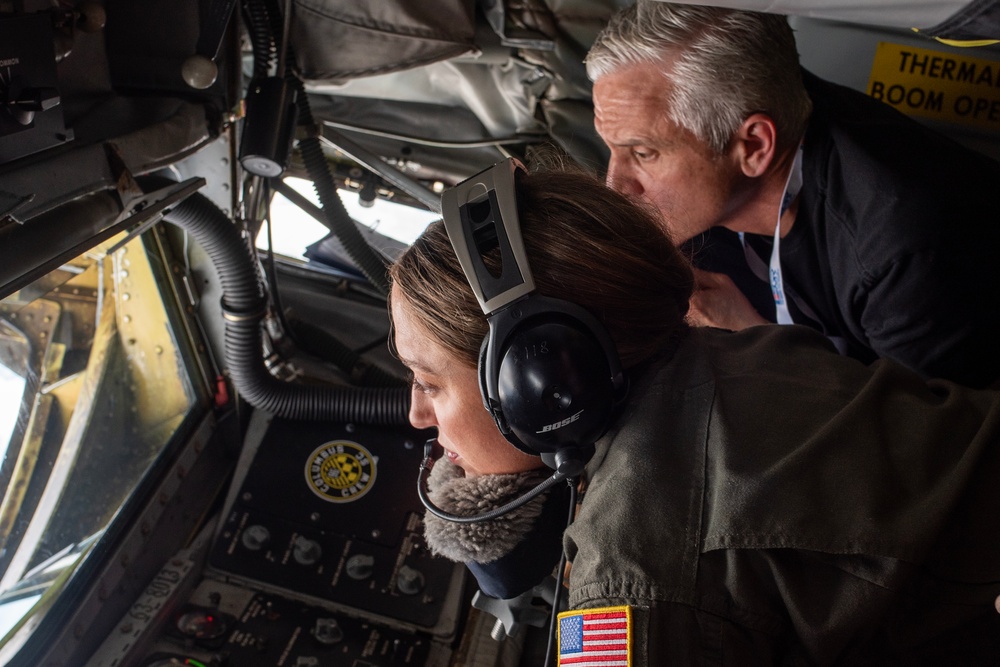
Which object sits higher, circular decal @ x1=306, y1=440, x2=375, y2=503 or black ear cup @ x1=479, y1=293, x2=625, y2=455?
black ear cup @ x1=479, y1=293, x2=625, y2=455

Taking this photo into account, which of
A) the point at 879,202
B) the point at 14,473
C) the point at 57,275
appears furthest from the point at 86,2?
the point at 879,202

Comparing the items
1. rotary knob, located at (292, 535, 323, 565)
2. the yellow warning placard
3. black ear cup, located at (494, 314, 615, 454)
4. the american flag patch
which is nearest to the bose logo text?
black ear cup, located at (494, 314, 615, 454)

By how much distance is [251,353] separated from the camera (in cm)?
176

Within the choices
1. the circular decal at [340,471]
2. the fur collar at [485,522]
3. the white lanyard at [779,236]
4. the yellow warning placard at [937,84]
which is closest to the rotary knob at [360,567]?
the circular decal at [340,471]

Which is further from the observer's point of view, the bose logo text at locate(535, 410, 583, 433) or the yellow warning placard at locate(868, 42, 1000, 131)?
the yellow warning placard at locate(868, 42, 1000, 131)

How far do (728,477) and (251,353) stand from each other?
4.01 ft

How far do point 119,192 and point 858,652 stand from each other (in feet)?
3.77

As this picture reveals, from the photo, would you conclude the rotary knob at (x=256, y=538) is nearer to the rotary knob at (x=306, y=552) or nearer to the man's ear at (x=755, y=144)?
the rotary knob at (x=306, y=552)

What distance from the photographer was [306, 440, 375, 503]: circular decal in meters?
1.81

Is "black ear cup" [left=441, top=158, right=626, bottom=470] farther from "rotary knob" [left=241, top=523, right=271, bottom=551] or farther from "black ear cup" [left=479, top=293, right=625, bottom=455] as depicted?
"rotary knob" [left=241, top=523, right=271, bottom=551]

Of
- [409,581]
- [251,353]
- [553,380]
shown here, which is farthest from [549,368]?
[251,353]

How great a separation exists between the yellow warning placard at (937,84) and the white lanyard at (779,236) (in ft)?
1.34

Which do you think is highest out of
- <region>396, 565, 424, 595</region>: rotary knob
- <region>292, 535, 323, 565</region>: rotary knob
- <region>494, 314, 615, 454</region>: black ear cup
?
<region>494, 314, 615, 454</region>: black ear cup

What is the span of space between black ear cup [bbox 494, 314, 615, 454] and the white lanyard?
3.16 ft
